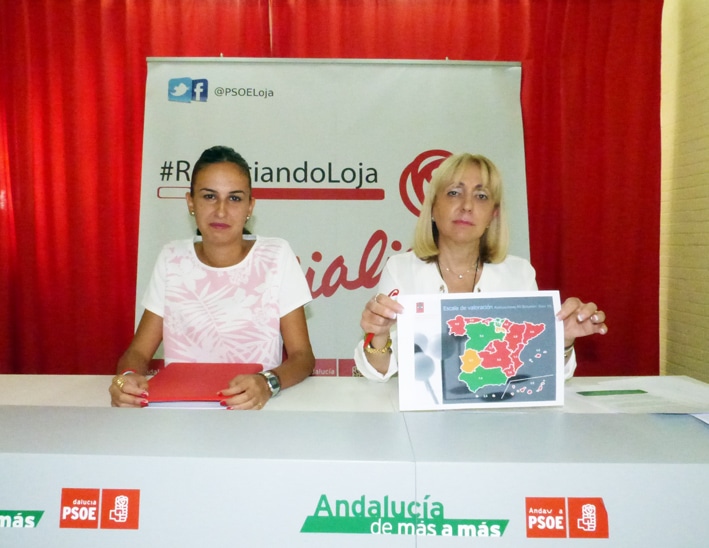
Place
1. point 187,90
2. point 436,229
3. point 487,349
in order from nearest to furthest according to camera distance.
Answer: point 487,349 → point 436,229 → point 187,90

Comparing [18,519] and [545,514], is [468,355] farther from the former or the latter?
[18,519]

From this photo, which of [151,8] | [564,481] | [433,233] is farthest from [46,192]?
[564,481]

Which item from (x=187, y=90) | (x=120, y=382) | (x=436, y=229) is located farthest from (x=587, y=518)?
(x=187, y=90)

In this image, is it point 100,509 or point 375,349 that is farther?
point 375,349

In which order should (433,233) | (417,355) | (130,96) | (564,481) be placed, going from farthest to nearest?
(130,96) → (433,233) → (417,355) → (564,481)

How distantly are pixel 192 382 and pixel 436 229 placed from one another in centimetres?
115

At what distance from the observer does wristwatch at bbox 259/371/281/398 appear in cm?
138

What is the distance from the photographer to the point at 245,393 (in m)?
1.24

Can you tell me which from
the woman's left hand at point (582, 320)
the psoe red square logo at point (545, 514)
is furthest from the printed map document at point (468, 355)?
the psoe red square logo at point (545, 514)

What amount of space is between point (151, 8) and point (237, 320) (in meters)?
2.75

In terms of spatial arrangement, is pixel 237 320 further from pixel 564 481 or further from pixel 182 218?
pixel 182 218

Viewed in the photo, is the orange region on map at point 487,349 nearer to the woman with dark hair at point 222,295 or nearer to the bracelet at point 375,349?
the bracelet at point 375,349

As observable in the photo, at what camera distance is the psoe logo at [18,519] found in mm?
865

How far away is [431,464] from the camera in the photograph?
862 mm
